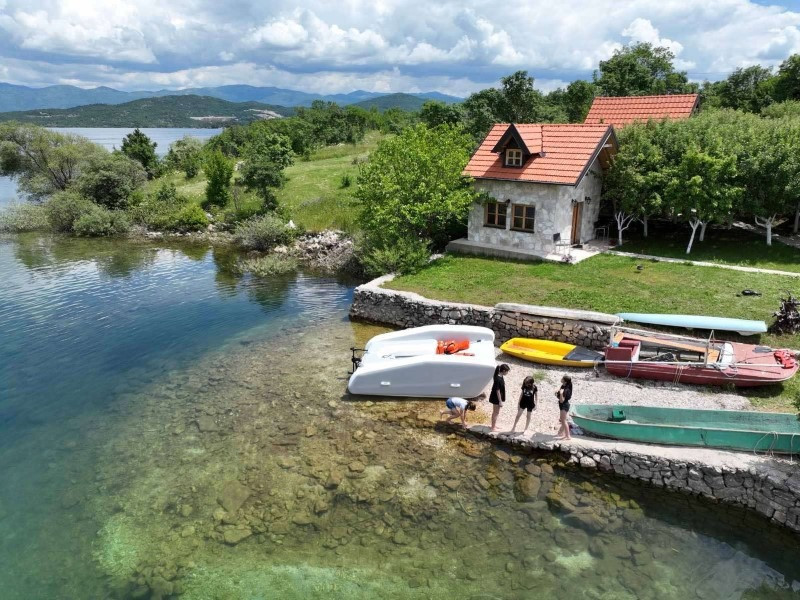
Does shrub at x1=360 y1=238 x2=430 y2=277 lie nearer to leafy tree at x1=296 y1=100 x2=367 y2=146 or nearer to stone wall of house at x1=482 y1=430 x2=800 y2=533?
stone wall of house at x1=482 y1=430 x2=800 y2=533

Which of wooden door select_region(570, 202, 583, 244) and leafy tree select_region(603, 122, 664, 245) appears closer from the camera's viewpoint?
leafy tree select_region(603, 122, 664, 245)

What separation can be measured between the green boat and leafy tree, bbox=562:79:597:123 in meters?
36.7

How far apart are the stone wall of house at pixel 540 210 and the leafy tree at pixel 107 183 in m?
29.2

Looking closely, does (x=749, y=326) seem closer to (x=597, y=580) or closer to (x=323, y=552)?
(x=597, y=580)

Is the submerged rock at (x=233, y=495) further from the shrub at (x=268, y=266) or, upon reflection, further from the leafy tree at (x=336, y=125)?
the leafy tree at (x=336, y=125)

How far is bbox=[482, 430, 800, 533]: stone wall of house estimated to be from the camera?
29.0 feet

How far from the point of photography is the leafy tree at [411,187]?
21047 mm

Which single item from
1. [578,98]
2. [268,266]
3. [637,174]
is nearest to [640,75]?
[578,98]

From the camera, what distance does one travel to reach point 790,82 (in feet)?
117

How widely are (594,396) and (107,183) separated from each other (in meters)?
38.8

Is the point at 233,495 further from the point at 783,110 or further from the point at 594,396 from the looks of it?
the point at 783,110

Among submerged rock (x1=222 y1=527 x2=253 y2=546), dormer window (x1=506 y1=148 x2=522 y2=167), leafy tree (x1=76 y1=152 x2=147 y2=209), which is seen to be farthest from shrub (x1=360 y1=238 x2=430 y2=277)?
leafy tree (x1=76 y1=152 x2=147 y2=209)

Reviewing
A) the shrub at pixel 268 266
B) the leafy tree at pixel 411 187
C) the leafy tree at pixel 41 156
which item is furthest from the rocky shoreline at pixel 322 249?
the leafy tree at pixel 41 156

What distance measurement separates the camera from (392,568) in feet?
27.1
